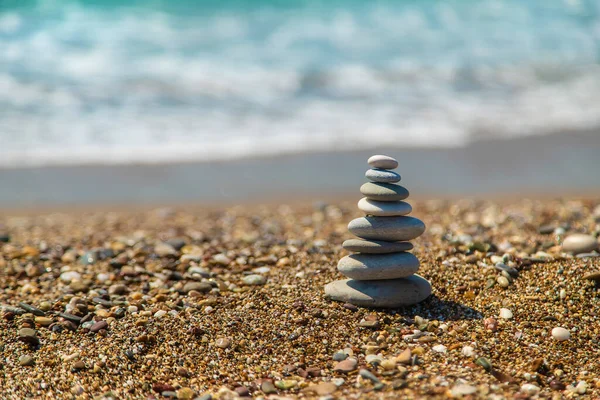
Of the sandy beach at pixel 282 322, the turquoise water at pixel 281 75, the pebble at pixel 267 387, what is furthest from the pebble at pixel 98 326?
the turquoise water at pixel 281 75

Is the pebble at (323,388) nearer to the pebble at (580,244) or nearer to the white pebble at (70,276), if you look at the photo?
the white pebble at (70,276)

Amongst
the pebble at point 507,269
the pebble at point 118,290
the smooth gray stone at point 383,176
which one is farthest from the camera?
the pebble at point 118,290

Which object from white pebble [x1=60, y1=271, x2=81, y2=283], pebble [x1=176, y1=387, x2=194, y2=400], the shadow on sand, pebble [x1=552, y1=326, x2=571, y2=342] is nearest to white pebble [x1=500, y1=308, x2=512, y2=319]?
the shadow on sand

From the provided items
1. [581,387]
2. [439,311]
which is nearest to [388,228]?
[439,311]

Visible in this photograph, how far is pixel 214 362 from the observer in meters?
4.02

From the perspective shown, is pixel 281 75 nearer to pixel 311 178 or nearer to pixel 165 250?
pixel 311 178

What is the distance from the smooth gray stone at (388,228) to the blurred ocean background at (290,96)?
417cm

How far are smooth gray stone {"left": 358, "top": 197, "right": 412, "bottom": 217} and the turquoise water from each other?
5.79 meters

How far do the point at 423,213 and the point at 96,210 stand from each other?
4338mm

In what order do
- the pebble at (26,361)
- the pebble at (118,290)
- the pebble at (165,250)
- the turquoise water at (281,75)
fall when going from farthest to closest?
the turquoise water at (281,75) < the pebble at (165,250) < the pebble at (118,290) < the pebble at (26,361)

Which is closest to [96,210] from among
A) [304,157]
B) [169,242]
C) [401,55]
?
[169,242]

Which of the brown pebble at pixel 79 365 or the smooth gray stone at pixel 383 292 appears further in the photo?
the smooth gray stone at pixel 383 292

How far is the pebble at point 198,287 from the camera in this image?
5043mm

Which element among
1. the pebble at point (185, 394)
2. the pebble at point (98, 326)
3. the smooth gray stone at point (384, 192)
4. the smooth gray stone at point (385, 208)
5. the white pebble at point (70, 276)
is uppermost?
the smooth gray stone at point (384, 192)
